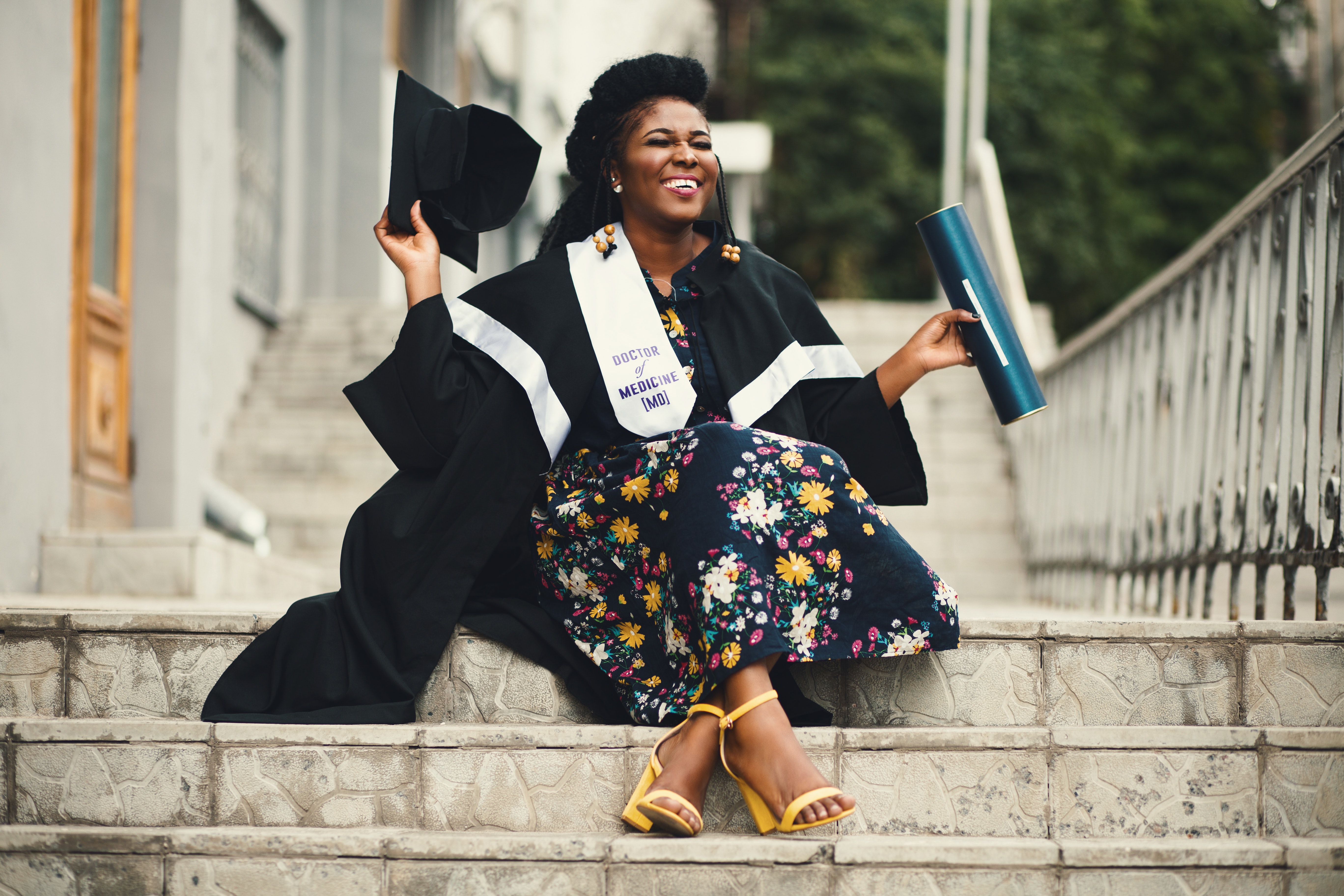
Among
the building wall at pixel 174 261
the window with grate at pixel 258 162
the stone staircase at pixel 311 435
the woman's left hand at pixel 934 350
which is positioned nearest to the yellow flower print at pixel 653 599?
the woman's left hand at pixel 934 350

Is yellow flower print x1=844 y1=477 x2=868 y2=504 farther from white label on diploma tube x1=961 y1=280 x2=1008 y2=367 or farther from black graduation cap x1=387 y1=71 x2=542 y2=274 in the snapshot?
black graduation cap x1=387 y1=71 x2=542 y2=274

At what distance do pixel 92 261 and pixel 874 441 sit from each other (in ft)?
13.1

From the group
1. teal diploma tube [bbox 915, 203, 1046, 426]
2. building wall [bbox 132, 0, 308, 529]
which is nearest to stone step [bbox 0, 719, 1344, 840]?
teal diploma tube [bbox 915, 203, 1046, 426]

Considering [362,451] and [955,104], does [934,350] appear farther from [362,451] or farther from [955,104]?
[955,104]

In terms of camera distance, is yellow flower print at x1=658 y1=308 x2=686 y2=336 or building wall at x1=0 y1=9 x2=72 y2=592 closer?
yellow flower print at x1=658 y1=308 x2=686 y2=336

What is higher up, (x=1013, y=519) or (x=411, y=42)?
(x=411, y=42)

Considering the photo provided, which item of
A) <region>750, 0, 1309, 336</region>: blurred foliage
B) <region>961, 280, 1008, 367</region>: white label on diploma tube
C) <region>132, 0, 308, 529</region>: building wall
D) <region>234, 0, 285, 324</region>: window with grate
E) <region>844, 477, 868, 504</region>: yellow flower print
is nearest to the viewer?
<region>844, 477, 868, 504</region>: yellow flower print

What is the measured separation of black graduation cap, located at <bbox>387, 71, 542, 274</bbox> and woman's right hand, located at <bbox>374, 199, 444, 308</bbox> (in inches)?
0.8

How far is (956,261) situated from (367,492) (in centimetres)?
515

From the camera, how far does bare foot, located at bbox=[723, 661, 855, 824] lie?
2529 mm

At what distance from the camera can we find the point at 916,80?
20.9m

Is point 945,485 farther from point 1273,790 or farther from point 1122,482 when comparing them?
point 1273,790

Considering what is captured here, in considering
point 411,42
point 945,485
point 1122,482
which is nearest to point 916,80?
point 411,42

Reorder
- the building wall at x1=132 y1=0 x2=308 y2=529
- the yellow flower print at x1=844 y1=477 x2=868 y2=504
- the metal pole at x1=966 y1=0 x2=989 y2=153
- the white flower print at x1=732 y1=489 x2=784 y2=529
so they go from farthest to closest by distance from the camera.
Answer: the metal pole at x1=966 y1=0 x2=989 y2=153 < the building wall at x1=132 y1=0 x2=308 y2=529 < the yellow flower print at x1=844 y1=477 x2=868 y2=504 < the white flower print at x1=732 y1=489 x2=784 y2=529
